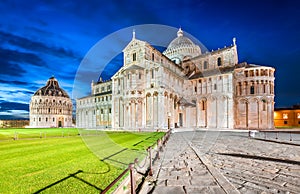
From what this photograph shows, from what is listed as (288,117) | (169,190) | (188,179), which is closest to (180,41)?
(288,117)

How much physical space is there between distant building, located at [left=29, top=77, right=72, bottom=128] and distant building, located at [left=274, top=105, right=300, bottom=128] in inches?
3729

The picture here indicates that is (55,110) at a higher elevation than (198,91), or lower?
lower

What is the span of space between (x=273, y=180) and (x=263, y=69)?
3936 cm

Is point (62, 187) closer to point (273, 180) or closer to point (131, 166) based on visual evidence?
point (131, 166)

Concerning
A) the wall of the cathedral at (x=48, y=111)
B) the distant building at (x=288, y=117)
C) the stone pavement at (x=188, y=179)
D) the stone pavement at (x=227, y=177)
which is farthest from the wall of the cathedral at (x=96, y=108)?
the distant building at (x=288, y=117)

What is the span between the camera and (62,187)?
17.0 ft

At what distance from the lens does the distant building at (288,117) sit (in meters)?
49.8

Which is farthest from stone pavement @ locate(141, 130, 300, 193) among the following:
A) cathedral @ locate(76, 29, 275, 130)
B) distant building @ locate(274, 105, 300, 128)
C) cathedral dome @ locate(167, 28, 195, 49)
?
distant building @ locate(274, 105, 300, 128)

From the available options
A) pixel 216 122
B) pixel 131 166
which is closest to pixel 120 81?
pixel 216 122

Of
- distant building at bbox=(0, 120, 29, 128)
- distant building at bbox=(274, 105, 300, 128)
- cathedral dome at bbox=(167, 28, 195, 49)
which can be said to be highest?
cathedral dome at bbox=(167, 28, 195, 49)

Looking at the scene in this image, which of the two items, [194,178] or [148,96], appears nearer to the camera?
[194,178]

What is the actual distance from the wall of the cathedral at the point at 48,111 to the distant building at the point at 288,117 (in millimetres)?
94641

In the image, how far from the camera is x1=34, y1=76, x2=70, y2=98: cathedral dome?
89.7 m

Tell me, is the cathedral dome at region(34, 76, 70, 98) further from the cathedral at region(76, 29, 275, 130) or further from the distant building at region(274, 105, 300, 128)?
the distant building at region(274, 105, 300, 128)
